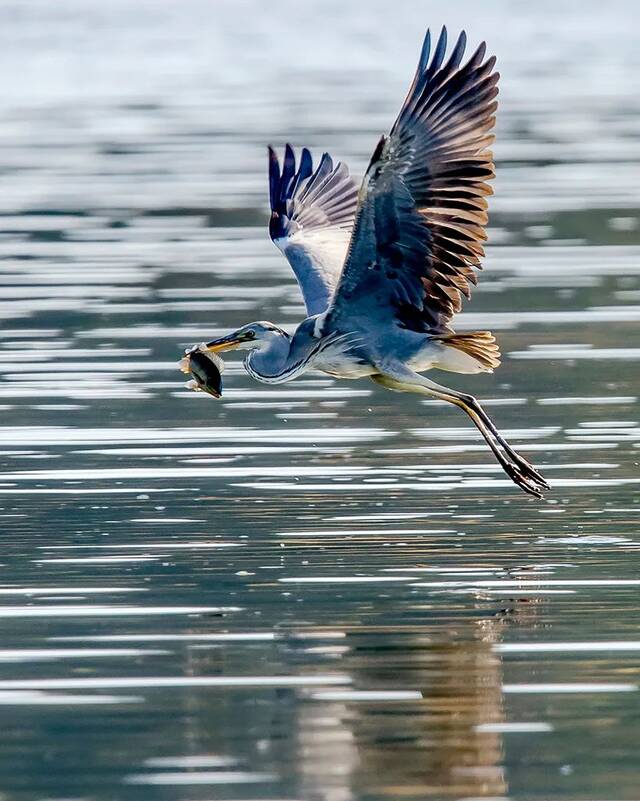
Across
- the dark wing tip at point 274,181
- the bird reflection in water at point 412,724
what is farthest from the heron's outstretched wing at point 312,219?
the bird reflection in water at point 412,724

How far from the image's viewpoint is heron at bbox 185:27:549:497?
10.7 m

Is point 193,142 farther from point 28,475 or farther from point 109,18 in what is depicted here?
point 109,18

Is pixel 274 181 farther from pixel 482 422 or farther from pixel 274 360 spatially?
pixel 482 422

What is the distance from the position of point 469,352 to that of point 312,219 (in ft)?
6.11

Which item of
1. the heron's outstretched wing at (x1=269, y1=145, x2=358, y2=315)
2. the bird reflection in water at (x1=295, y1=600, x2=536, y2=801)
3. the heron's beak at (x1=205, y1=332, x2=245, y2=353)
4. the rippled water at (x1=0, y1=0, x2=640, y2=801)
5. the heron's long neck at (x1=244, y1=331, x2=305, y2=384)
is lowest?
the rippled water at (x1=0, y1=0, x2=640, y2=801)

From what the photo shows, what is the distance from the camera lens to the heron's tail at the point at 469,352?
1147 centimetres

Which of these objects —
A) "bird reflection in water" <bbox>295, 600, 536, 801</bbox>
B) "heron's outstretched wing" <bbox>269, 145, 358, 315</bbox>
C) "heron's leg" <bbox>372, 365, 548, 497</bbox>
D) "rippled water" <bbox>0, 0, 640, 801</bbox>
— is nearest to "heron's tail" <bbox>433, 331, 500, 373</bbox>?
"heron's leg" <bbox>372, 365, 548, 497</bbox>

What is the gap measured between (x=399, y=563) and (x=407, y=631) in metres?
1.00

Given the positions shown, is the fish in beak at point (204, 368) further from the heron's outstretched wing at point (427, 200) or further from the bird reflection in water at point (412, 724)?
the bird reflection in water at point (412, 724)

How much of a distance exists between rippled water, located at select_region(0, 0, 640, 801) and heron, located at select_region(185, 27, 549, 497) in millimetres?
490

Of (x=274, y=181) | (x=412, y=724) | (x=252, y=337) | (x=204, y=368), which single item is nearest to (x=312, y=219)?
(x=274, y=181)

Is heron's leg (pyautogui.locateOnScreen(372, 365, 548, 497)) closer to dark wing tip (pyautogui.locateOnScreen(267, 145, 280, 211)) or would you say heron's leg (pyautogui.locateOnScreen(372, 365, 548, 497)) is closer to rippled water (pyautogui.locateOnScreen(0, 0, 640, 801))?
rippled water (pyautogui.locateOnScreen(0, 0, 640, 801))

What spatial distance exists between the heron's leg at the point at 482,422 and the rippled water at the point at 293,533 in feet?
0.56

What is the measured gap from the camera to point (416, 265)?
37.0 feet
